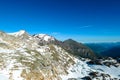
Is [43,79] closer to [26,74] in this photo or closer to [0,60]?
[26,74]

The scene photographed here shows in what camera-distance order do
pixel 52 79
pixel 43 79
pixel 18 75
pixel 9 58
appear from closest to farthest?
1. pixel 18 75
2. pixel 43 79
3. pixel 9 58
4. pixel 52 79

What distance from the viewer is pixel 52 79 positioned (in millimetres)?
187250

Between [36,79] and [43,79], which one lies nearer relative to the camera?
[36,79]

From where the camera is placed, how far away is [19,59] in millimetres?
178125

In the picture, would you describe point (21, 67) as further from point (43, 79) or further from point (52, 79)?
point (52, 79)

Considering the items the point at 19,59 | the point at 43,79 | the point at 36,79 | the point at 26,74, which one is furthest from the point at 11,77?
the point at 19,59

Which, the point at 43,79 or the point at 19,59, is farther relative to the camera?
the point at 19,59

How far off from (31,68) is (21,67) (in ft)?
37.4

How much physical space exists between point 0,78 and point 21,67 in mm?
34920

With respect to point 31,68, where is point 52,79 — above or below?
below

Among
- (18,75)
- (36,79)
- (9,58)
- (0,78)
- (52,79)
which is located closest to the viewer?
(0,78)

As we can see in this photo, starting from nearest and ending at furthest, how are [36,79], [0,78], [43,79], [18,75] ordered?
[0,78] → [18,75] → [36,79] → [43,79]

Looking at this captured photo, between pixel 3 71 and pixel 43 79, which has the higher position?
pixel 3 71

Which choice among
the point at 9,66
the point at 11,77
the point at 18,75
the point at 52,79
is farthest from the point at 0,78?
the point at 52,79
